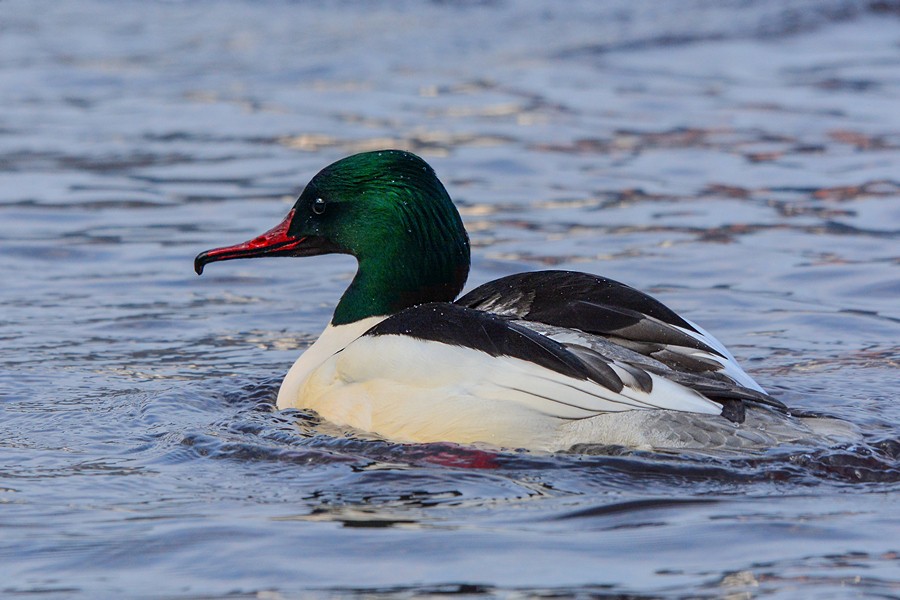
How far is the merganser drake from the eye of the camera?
487 centimetres

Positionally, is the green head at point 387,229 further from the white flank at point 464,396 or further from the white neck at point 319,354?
the white flank at point 464,396

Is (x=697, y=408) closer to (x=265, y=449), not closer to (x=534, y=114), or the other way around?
(x=265, y=449)

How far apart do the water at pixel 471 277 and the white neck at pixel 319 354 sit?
5.1 inches

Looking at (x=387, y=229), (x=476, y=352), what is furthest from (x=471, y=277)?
(x=476, y=352)

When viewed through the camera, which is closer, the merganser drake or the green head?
the merganser drake

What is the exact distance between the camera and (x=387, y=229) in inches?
229

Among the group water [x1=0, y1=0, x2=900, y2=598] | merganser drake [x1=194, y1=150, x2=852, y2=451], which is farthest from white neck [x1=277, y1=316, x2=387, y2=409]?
water [x1=0, y1=0, x2=900, y2=598]

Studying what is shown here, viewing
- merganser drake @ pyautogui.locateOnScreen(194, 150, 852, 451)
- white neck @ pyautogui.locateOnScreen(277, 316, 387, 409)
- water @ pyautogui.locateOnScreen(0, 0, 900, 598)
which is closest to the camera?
water @ pyautogui.locateOnScreen(0, 0, 900, 598)

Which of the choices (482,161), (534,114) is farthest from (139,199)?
(534,114)

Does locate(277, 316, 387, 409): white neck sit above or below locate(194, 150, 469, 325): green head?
below

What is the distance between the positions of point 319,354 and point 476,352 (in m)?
0.97

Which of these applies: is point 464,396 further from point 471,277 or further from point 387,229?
point 471,277

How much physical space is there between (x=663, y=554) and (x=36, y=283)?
491 cm

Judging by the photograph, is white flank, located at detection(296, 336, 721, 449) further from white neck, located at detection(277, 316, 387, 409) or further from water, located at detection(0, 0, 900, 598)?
white neck, located at detection(277, 316, 387, 409)
